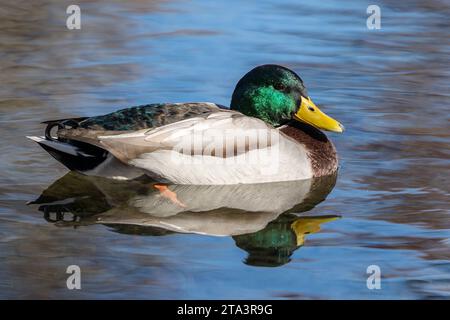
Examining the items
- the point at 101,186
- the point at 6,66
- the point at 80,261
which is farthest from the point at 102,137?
the point at 6,66

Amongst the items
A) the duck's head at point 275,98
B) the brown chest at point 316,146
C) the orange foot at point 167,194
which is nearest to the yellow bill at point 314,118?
the duck's head at point 275,98

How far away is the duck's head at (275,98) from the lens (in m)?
9.02

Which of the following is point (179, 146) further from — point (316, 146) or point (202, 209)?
point (316, 146)

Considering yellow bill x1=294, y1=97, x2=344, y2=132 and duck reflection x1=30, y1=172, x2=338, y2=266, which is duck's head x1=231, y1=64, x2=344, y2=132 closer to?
yellow bill x1=294, y1=97, x2=344, y2=132

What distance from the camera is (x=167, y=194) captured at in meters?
8.52

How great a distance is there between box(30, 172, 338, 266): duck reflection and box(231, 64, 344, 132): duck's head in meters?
0.55

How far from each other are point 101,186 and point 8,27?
185 inches

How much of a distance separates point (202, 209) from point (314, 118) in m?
1.49

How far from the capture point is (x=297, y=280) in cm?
676

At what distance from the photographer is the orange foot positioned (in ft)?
27.4

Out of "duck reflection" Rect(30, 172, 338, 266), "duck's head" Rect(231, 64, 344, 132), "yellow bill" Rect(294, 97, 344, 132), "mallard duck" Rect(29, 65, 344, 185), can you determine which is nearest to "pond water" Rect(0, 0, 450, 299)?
"duck reflection" Rect(30, 172, 338, 266)
